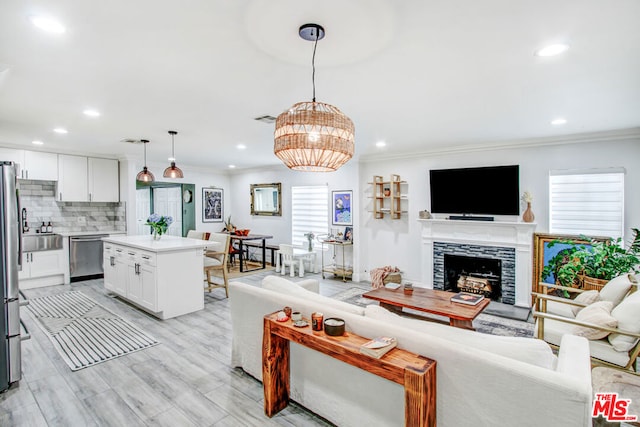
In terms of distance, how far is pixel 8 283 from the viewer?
2549 mm

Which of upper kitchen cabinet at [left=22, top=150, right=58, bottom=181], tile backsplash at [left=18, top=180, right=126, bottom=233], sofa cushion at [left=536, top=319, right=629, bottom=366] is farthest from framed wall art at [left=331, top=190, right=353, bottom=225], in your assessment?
upper kitchen cabinet at [left=22, top=150, right=58, bottom=181]

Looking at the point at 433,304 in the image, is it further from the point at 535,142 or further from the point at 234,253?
the point at 234,253

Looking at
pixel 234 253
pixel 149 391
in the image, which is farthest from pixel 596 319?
pixel 234 253

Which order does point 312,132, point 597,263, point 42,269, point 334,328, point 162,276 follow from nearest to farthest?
point 312,132 < point 334,328 < point 597,263 < point 162,276 < point 42,269

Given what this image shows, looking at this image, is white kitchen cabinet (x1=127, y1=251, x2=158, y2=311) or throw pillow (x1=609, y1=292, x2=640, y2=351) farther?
white kitchen cabinet (x1=127, y1=251, x2=158, y2=311)

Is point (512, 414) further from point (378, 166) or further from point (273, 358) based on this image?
point (378, 166)

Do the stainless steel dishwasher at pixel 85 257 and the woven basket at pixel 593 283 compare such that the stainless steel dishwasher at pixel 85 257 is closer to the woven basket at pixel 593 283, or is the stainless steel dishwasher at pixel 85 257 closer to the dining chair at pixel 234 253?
the dining chair at pixel 234 253

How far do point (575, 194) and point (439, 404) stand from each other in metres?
4.30

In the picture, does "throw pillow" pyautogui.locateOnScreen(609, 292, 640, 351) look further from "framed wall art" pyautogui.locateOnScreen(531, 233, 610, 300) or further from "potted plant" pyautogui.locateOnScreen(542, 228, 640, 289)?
"framed wall art" pyautogui.locateOnScreen(531, 233, 610, 300)

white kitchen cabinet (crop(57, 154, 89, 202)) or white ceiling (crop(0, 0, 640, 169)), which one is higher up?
white ceiling (crop(0, 0, 640, 169))

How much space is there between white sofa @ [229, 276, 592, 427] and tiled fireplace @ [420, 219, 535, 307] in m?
3.26

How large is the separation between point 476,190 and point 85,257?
726cm

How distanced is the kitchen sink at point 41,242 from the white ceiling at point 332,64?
8.24ft

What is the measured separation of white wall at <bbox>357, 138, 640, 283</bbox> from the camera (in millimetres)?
4082
